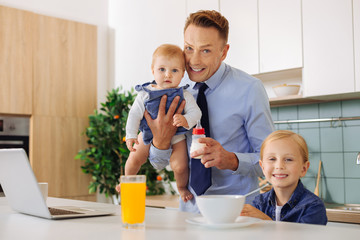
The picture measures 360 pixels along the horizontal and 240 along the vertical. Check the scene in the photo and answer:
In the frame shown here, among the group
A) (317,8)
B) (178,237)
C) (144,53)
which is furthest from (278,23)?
(178,237)

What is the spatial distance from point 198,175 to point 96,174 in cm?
301

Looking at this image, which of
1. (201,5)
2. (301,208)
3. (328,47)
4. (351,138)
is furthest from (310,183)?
(301,208)

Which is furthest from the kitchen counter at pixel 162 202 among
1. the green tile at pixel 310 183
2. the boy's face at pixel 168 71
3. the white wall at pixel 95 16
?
the boy's face at pixel 168 71

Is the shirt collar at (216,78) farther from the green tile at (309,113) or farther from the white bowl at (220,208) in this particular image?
the green tile at (309,113)

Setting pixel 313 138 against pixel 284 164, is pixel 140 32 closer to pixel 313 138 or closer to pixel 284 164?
pixel 313 138

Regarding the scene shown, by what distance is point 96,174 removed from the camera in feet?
15.4

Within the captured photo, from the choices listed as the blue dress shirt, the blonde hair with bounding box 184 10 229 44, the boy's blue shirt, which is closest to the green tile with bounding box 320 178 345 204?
the blue dress shirt

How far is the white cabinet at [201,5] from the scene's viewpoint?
396cm

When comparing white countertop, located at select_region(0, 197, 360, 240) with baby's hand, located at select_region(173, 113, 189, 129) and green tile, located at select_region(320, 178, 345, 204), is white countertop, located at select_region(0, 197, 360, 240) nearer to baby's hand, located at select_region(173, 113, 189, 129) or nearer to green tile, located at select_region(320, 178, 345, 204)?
baby's hand, located at select_region(173, 113, 189, 129)

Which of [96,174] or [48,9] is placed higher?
[48,9]

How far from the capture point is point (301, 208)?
155cm

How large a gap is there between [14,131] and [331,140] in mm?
3004

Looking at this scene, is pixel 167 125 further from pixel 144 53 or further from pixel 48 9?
pixel 48 9

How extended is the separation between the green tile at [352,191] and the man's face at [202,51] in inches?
74.8
